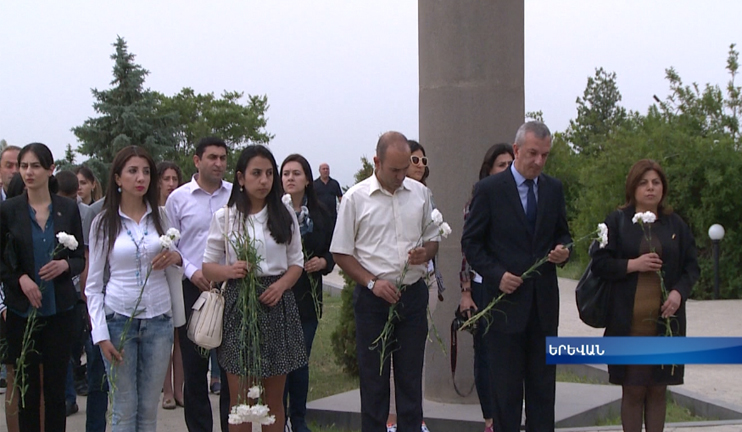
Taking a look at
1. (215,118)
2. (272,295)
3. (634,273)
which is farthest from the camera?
(215,118)

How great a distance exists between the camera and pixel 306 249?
6.22m

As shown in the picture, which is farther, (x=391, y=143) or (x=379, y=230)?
(x=379, y=230)

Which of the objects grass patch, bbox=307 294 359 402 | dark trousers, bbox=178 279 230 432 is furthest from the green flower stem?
grass patch, bbox=307 294 359 402

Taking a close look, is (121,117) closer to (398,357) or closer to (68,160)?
(68,160)

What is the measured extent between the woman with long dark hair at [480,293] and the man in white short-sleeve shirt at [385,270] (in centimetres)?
77

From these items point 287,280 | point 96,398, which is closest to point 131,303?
point 287,280

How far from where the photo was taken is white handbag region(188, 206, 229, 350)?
4.91 meters

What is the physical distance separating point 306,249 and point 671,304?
Answer: 254cm

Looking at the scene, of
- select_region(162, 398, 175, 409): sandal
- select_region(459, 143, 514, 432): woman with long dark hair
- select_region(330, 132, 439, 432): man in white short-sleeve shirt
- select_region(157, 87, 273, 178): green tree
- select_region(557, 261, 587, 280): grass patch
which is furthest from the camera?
select_region(157, 87, 273, 178): green tree

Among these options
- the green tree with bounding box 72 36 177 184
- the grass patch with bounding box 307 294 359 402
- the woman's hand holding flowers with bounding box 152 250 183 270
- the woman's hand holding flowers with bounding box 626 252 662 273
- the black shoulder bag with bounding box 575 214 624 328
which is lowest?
the grass patch with bounding box 307 294 359 402

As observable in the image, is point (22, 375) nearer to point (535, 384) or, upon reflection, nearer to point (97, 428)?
point (97, 428)

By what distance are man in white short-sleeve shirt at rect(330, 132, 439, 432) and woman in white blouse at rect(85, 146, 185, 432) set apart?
1.10 metres

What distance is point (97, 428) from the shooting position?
586cm

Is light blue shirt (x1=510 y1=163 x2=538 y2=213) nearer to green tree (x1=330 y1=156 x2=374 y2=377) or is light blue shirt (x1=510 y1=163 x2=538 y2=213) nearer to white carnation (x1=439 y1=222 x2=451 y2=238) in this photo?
white carnation (x1=439 y1=222 x2=451 y2=238)
